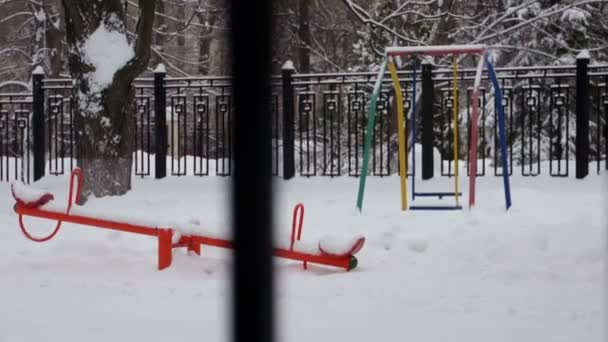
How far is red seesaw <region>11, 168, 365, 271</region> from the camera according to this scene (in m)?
7.06

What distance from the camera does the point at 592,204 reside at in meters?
9.91

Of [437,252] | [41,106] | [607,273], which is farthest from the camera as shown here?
[41,106]

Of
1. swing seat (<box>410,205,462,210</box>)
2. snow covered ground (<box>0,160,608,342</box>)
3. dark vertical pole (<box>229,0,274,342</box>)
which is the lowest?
snow covered ground (<box>0,160,608,342</box>)

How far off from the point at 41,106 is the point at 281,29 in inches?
454

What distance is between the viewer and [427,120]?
43.3 feet

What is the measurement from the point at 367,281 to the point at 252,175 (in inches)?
91.8

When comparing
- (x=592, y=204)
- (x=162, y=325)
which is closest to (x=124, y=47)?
(x=592, y=204)

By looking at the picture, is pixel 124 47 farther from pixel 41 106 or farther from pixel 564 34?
pixel 564 34

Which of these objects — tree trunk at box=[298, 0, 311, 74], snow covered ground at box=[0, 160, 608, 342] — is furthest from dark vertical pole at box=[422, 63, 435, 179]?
tree trunk at box=[298, 0, 311, 74]

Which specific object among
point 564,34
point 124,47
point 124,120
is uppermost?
point 564,34

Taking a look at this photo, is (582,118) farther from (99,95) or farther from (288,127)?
(99,95)

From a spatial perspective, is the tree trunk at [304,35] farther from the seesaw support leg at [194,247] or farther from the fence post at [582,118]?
the seesaw support leg at [194,247]

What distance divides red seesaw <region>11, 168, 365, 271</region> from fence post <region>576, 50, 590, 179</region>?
20.2ft

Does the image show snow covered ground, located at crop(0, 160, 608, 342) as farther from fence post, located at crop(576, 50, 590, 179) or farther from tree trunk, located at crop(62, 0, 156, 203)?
fence post, located at crop(576, 50, 590, 179)
